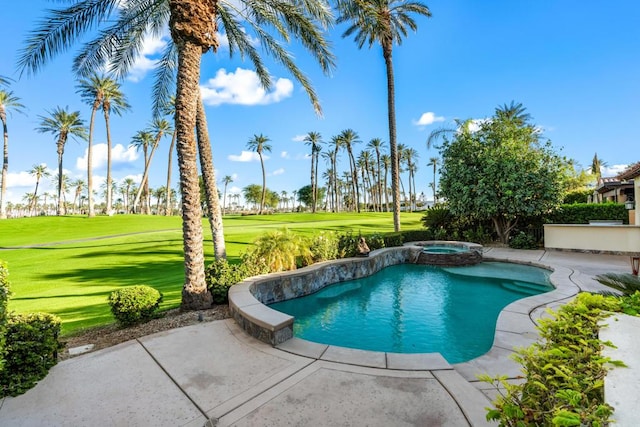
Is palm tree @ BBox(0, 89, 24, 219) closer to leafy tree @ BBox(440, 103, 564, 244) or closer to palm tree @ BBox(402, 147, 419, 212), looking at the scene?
leafy tree @ BBox(440, 103, 564, 244)

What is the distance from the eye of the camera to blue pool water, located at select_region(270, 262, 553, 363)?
18.1 ft

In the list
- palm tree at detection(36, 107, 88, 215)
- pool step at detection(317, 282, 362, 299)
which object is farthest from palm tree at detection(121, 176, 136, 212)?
pool step at detection(317, 282, 362, 299)

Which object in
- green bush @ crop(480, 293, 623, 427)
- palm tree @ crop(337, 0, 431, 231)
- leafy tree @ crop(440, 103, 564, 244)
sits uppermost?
palm tree @ crop(337, 0, 431, 231)

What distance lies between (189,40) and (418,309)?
327 inches

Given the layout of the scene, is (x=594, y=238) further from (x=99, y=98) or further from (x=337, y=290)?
(x=99, y=98)

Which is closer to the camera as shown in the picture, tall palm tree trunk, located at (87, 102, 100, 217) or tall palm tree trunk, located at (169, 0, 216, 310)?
tall palm tree trunk, located at (169, 0, 216, 310)

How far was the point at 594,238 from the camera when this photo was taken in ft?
42.9

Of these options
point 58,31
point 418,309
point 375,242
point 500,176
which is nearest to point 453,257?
point 375,242

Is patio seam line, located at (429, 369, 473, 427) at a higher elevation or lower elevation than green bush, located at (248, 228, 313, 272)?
lower

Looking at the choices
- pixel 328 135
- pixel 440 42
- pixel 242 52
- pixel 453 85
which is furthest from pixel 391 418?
pixel 328 135

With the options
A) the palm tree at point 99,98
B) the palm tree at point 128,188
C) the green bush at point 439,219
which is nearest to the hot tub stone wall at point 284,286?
the green bush at point 439,219

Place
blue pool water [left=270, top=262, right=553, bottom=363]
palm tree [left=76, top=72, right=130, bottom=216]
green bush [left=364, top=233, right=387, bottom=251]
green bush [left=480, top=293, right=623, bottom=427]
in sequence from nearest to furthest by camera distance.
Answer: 1. green bush [left=480, top=293, right=623, bottom=427]
2. blue pool water [left=270, top=262, right=553, bottom=363]
3. green bush [left=364, top=233, right=387, bottom=251]
4. palm tree [left=76, top=72, right=130, bottom=216]

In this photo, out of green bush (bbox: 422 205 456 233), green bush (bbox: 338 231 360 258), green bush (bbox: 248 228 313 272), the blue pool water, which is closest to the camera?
the blue pool water

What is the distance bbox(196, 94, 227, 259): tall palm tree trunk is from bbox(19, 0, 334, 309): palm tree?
1.28m
